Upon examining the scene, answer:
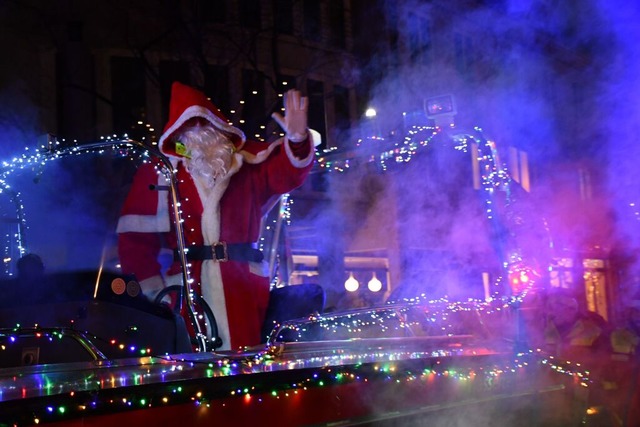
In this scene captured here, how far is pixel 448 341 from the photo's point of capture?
90.2 inches

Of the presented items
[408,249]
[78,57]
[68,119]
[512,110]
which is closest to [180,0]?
[78,57]

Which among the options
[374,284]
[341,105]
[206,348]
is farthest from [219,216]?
[341,105]

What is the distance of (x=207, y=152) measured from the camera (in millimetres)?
3146

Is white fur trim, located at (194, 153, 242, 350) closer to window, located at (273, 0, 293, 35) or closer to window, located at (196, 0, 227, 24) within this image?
window, located at (196, 0, 227, 24)

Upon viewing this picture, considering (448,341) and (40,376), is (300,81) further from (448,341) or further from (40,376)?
(40,376)

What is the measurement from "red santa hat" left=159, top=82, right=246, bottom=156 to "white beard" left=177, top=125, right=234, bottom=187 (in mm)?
50

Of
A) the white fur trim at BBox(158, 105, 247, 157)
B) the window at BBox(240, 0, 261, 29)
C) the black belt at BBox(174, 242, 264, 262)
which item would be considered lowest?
the black belt at BBox(174, 242, 264, 262)

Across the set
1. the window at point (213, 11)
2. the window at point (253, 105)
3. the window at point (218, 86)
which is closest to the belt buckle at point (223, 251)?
the window at point (253, 105)

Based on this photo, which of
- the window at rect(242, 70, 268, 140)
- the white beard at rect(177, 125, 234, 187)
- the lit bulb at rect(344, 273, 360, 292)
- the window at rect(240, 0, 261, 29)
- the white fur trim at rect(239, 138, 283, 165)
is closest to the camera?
the white beard at rect(177, 125, 234, 187)

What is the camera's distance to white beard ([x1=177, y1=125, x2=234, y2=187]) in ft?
10.2

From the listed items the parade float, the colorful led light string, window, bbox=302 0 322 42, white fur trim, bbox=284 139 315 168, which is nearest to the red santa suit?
white fur trim, bbox=284 139 315 168

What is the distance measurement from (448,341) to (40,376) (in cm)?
127

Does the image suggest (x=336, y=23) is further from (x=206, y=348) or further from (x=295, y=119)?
(x=206, y=348)

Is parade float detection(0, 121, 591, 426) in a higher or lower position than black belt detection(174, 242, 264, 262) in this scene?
lower
